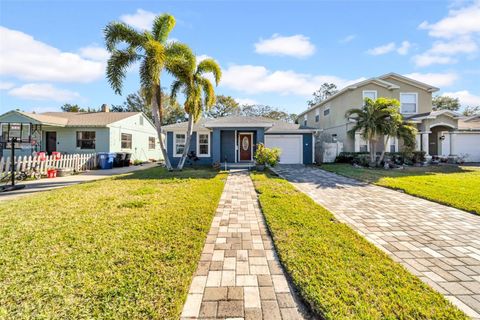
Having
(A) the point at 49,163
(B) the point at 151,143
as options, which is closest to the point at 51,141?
(A) the point at 49,163

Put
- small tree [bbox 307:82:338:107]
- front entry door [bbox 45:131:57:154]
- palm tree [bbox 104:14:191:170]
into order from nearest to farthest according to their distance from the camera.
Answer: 1. palm tree [bbox 104:14:191:170]
2. front entry door [bbox 45:131:57:154]
3. small tree [bbox 307:82:338:107]

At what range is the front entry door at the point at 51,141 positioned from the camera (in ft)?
59.7

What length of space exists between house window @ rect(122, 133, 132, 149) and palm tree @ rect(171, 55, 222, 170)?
32.7ft

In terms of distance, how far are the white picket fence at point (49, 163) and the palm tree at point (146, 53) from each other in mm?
5351

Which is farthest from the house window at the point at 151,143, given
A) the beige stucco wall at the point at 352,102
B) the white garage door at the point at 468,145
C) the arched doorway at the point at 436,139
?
the white garage door at the point at 468,145

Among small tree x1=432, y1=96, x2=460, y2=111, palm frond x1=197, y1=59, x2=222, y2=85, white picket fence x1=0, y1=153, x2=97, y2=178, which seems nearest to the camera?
white picket fence x1=0, y1=153, x2=97, y2=178

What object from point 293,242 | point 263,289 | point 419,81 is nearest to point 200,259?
point 263,289

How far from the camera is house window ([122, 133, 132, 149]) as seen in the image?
65.8ft

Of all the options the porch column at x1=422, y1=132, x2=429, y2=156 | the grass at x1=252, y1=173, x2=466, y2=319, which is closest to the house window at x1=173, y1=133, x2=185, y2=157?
the grass at x1=252, y1=173, x2=466, y2=319

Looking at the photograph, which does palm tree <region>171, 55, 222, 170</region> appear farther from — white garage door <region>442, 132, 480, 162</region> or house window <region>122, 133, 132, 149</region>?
white garage door <region>442, 132, 480, 162</region>

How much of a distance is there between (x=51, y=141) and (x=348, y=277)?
76.9ft

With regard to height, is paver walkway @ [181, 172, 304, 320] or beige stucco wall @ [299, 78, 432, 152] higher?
beige stucco wall @ [299, 78, 432, 152]

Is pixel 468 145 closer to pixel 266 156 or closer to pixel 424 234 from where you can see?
pixel 266 156

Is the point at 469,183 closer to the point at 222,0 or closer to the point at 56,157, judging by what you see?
the point at 222,0
